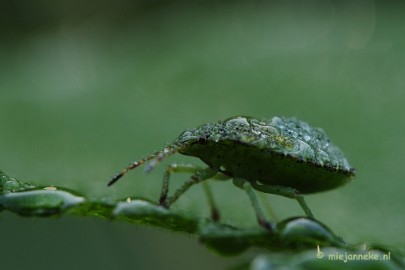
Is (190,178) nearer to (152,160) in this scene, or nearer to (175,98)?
(152,160)

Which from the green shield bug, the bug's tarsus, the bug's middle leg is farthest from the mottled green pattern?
the bug's tarsus

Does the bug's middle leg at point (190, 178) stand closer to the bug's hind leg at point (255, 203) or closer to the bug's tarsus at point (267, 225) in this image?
the bug's hind leg at point (255, 203)

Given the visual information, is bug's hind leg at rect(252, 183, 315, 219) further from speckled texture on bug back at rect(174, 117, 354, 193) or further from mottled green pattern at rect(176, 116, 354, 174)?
mottled green pattern at rect(176, 116, 354, 174)

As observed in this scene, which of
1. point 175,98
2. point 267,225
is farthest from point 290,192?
point 175,98

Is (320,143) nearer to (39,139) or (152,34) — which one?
(39,139)

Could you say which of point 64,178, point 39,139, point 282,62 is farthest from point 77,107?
point 282,62

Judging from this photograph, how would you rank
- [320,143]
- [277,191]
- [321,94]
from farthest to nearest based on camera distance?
1. [321,94]
2. [320,143]
3. [277,191]
